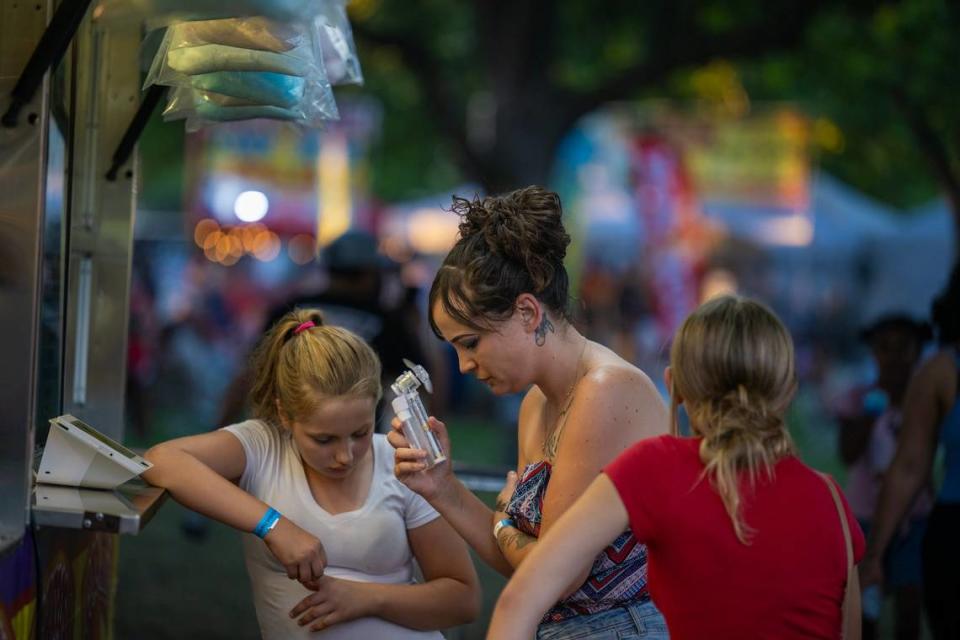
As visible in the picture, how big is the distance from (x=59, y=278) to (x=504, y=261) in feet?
4.14

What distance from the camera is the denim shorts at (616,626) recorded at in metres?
2.91

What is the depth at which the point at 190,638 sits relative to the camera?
672cm

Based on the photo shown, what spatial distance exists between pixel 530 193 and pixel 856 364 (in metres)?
19.9

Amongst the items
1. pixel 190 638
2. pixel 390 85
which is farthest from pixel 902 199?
pixel 190 638

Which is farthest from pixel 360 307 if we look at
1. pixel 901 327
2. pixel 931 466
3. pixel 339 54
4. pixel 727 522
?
pixel 727 522

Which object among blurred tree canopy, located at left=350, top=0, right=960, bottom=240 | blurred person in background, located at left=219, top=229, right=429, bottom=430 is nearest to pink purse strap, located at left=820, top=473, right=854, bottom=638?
blurred person in background, located at left=219, top=229, right=429, bottom=430

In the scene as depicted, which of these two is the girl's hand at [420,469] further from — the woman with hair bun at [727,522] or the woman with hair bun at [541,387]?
the woman with hair bun at [727,522]

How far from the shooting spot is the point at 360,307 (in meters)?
6.45

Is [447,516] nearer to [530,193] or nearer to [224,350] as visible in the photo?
[530,193]

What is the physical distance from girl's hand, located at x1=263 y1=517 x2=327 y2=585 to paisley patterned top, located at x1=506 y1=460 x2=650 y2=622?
467 mm

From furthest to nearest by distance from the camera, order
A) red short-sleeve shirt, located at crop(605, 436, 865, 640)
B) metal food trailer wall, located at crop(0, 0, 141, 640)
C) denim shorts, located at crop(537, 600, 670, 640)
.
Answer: denim shorts, located at crop(537, 600, 670, 640) < metal food trailer wall, located at crop(0, 0, 141, 640) < red short-sleeve shirt, located at crop(605, 436, 865, 640)

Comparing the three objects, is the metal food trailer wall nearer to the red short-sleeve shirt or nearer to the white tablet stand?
the white tablet stand

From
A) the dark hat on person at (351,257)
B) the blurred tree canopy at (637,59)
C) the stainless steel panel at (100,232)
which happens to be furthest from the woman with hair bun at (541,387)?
the blurred tree canopy at (637,59)

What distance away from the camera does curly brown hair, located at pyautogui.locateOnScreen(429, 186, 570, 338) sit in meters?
2.92
